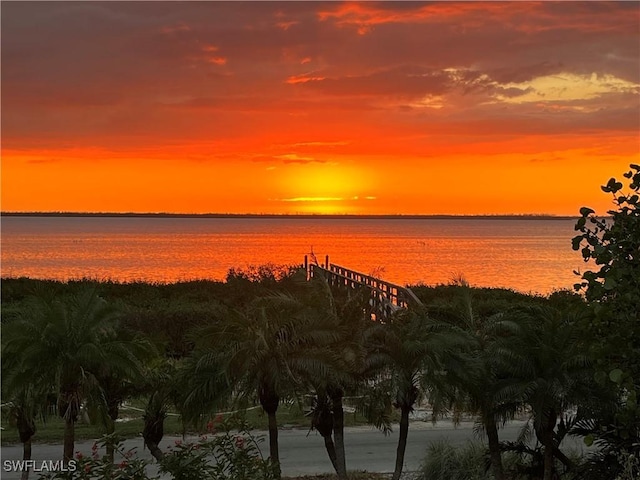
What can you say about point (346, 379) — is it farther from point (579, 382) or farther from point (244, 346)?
point (579, 382)

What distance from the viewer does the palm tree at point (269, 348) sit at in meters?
10.3

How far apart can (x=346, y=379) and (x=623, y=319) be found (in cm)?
479

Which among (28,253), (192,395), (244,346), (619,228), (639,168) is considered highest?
(28,253)

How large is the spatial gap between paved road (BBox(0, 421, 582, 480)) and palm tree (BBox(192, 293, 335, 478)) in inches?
89.9

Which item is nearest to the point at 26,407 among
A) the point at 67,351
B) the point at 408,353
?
the point at 67,351

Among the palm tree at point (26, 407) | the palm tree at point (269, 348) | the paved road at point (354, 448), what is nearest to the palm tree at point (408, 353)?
the palm tree at point (269, 348)

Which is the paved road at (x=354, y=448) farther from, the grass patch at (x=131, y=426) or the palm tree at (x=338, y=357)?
the palm tree at (x=338, y=357)

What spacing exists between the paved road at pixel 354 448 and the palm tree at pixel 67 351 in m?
2.06

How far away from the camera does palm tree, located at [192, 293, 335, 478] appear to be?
10.3 meters

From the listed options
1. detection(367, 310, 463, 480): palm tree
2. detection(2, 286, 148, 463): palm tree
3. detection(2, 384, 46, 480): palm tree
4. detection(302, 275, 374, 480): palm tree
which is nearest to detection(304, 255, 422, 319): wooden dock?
detection(302, 275, 374, 480): palm tree

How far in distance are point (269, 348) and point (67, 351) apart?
2755mm

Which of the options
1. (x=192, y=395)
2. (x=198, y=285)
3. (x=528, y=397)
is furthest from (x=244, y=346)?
(x=198, y=285)

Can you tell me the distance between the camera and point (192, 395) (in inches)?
418

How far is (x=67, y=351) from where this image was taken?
1060cm
